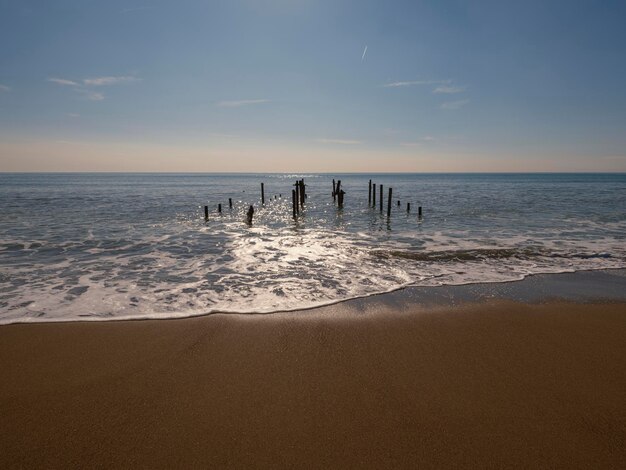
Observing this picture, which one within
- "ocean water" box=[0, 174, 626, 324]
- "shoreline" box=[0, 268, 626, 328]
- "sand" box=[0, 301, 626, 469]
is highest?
"sand" box=[0, 301, 626, 469]

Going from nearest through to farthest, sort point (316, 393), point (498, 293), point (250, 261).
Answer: point (316, 393) → point (498, 293) → point (250, 261)

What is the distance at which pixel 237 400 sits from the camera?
4117 mm

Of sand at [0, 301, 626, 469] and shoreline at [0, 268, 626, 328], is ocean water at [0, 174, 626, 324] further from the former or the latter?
sand at [0, 301, 626, 469]

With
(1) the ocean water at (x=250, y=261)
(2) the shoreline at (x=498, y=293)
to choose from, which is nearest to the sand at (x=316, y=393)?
(2) the shoreline at (x=498, y=293)

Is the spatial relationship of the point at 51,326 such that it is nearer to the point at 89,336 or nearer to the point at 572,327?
the point at 89,336

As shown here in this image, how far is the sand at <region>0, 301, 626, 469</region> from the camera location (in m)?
3.32

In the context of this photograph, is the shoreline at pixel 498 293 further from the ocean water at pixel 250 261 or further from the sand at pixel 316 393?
the sand at pixel 316 393

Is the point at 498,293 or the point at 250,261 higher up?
the point at 498,293

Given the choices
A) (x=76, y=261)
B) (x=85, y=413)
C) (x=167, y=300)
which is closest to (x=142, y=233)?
(x=76, y=261)

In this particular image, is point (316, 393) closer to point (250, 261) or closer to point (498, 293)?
point (498, 293)

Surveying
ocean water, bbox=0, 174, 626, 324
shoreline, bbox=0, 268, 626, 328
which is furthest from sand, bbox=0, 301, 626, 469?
ocean water, bbox=0, 174, 626, 324

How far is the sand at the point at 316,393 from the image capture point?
3322mm

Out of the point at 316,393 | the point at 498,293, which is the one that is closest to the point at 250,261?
the point at 498,293

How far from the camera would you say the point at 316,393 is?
14.1ft
